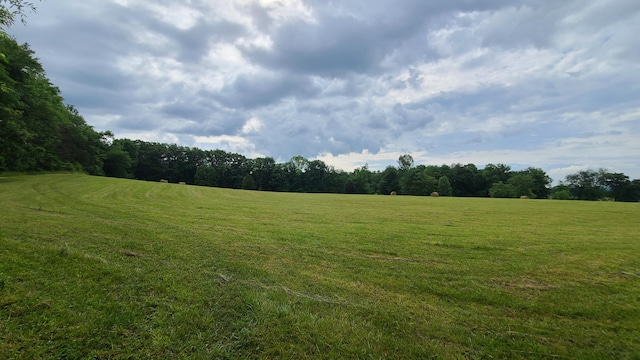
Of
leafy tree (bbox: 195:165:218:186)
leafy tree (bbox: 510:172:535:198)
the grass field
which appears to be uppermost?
leafy tree (bbox: 510:172:535:198)

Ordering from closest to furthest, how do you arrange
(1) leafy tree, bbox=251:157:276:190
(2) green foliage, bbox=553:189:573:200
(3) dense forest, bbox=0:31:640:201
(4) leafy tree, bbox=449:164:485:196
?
(3) dense forest, bbox=0:31:640:201
(2) green foliage, bbox=553:189:573:200
(1) leafy tree, bbox=251:157:276:190
(4) leafy tree, bbox=449:164:485:196

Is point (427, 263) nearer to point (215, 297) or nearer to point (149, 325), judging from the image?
point (215, 297)

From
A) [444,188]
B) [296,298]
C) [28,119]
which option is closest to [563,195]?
[444,188]

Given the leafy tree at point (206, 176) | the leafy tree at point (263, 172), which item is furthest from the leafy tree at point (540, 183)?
the leafy tree at point (206, 176)

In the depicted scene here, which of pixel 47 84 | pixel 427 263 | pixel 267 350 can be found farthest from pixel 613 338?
pixel 47 84

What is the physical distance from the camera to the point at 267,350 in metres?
3.16

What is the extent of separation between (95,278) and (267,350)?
11.0 feet

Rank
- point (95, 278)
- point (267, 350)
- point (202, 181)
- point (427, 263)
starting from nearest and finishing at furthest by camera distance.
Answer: point (267, 350)
point (95, 278)
point (427, 263)
point (202, 181)

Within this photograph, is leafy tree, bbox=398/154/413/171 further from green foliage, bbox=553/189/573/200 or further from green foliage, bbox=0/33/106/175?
green foliage, bbox=0/33/106/175

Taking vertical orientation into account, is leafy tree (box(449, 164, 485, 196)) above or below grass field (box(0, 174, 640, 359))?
above

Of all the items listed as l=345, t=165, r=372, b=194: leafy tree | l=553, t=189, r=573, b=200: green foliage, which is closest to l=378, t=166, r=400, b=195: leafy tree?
l=345, t=165, r=372, b=194: leafy tree

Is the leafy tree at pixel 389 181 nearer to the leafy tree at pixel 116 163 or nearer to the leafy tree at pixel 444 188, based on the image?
the leafy tree at pixel 444 188

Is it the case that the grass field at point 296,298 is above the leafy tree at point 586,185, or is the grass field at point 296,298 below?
below

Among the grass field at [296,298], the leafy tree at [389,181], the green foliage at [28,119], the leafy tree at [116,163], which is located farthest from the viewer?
the leafy tree at [389,181]
